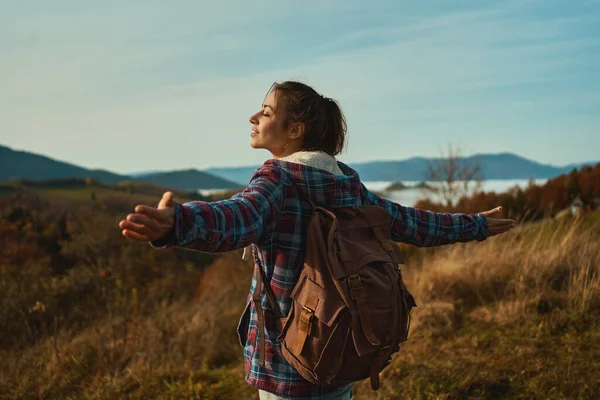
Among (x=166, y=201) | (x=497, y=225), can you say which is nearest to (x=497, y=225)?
(x=497, y=225)

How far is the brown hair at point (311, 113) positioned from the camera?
1944mm

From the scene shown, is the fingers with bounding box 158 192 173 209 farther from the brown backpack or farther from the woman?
the brown backpack

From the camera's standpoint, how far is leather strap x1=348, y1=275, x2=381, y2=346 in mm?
1708

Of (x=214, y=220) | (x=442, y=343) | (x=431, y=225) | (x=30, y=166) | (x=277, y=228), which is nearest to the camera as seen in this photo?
(x=214, y=220)

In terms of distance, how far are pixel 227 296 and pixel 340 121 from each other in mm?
6460

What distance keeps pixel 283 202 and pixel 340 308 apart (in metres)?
0.39

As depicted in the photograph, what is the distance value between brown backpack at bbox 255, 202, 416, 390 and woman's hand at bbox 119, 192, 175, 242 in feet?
1.81

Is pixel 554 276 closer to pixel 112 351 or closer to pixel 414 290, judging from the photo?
pixel 414 290

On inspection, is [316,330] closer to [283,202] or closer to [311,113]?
[283,202]

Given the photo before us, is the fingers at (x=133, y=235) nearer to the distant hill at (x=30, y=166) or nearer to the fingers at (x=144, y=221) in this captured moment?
→ the fingers at (x=144, y=221)

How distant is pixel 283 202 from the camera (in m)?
1.77

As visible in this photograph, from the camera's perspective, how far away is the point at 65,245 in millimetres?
12820

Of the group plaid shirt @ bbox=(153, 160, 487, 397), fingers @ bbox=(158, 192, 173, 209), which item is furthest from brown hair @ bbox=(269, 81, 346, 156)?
fingers @ bbox=(158, 192, 173, 209)

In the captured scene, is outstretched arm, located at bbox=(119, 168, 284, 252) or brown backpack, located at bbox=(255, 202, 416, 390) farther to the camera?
brown backpack, located at bbox=(255, 202, 416, 390)
